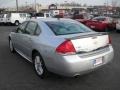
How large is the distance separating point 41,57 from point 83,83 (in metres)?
1.16

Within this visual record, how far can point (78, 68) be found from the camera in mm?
4562

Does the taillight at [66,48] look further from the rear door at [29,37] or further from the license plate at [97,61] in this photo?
the rear door at [29,37]

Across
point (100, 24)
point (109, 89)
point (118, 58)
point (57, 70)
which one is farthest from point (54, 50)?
point (100, 24)

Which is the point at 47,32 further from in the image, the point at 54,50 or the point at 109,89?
the point at 109,89

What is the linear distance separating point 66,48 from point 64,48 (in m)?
0.04

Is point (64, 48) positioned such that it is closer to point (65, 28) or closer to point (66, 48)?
point (66, 48)

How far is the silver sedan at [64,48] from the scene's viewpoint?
458cm

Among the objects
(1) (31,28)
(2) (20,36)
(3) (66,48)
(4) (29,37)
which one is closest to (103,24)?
(2) (20,36)

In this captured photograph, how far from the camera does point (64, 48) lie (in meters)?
4.58

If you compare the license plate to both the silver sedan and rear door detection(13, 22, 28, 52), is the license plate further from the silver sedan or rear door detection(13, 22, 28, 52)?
rear door detection(13, 22, 28, 52)

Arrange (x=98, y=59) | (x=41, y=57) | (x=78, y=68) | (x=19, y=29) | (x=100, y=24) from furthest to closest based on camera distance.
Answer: (x=100, y=24) → (x=19, y=29) → (x=41, y=57) → (x=98, y=59) → (x=78, y=68)

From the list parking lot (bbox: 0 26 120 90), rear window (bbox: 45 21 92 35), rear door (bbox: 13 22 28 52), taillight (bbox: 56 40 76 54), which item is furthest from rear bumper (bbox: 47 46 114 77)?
rear door (bbox: 13 22 28 52)

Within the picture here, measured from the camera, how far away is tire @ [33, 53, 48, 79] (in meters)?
5.27

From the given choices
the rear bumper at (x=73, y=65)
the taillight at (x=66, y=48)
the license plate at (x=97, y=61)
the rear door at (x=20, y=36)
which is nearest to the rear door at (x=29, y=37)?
the rear door at (x=20, y=36)
